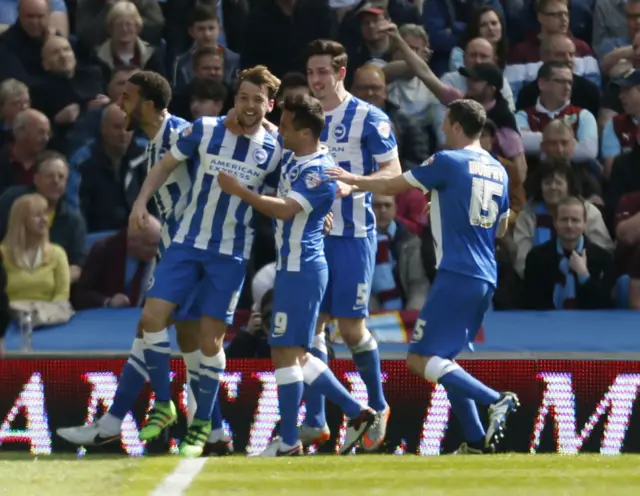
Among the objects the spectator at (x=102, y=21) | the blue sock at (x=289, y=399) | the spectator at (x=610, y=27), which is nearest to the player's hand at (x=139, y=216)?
the blue sock at (x=289, y=399)

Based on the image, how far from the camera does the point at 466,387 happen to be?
8969 mm

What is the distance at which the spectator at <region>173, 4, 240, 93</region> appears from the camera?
1312 cm

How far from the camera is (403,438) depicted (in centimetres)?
993

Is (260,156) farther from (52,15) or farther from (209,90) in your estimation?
(52,15)

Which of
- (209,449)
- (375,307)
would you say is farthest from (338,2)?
(209,449)

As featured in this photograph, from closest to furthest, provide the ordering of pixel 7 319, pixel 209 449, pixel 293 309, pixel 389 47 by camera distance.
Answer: pixel 293 309 → pixel 209 449 → pixel 7 319 → pixel 389 47

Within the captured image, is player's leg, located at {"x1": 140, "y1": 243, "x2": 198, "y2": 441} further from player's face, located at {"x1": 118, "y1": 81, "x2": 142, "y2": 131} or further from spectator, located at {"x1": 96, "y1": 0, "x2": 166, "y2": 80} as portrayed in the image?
spectator, located at {"x1": 96, "y1": 0, "x2": 166, "y2": 80}

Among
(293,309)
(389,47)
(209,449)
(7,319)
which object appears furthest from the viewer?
(389,47)

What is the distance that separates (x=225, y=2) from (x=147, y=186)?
4.85m

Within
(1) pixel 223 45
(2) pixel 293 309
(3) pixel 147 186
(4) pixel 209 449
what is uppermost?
(1) pixel 223 45

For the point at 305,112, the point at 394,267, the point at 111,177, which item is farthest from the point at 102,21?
the point at 305,112

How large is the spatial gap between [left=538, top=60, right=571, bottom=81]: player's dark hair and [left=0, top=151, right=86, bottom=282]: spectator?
3674mm

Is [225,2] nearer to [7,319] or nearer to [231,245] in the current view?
[7,319]

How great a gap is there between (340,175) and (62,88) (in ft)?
15.0
